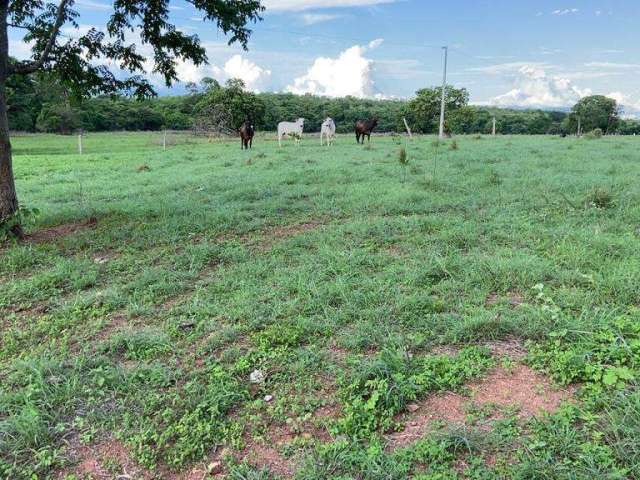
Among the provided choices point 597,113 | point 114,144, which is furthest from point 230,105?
point 597,113

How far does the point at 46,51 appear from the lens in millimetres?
6105

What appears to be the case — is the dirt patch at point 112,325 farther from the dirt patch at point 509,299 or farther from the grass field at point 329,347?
the dirt patch at point 509,299

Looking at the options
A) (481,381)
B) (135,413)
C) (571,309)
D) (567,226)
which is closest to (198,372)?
(135,413)

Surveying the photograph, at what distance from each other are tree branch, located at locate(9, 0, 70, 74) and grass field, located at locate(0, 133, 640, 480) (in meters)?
2.16

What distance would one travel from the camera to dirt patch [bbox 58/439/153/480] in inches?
91.1

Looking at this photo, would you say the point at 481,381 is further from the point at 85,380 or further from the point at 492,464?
the point at 85,380

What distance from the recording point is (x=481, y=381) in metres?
2.73

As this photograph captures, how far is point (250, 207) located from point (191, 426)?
523 centimetres

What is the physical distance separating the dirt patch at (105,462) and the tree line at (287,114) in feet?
117

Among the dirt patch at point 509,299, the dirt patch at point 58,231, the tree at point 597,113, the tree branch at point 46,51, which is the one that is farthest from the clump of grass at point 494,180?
the tree at point 597,113

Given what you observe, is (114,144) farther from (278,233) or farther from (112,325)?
(112,325)

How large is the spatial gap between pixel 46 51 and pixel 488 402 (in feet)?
22.0

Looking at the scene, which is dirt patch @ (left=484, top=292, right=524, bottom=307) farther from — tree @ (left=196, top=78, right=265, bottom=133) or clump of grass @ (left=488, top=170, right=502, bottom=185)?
tree @ (left=196, top=78, right=265, bottom=133)

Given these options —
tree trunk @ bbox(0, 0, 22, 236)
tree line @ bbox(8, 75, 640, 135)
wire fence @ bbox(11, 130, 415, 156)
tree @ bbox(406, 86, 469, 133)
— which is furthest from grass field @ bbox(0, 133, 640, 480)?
tree @ bbox(406, 86, 469, 133)
